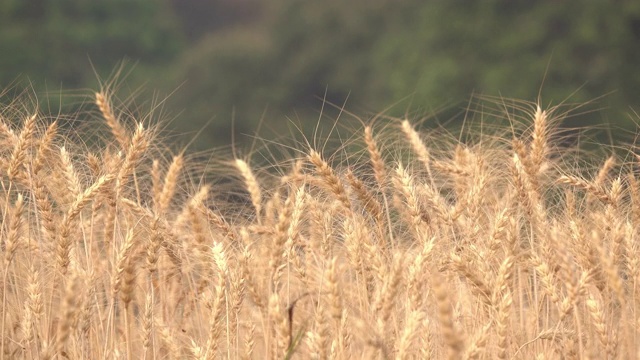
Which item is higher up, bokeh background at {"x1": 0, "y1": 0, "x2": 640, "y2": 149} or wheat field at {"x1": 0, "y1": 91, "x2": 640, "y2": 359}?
bokeh background at {"x1": 0, "y1": 0, "x2": 640, "y2": 149}

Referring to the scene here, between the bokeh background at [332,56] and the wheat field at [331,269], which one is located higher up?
the bokeh background at [332,56]

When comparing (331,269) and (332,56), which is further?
(332,56)

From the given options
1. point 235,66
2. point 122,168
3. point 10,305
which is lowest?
point 10,305

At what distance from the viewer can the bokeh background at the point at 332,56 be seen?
21.4m

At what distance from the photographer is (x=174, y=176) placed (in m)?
3.97

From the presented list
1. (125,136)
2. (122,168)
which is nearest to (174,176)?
(125,136)

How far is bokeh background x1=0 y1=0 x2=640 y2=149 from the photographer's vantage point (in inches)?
841

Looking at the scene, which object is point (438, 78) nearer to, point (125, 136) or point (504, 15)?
point (504, 15)

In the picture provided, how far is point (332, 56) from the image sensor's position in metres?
34.3

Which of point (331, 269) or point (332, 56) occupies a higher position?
point (332, 56)

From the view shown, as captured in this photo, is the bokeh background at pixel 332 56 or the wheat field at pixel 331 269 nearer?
the wheat field at pixel 331 269

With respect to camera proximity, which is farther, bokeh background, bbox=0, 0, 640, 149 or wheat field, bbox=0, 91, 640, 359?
bokeh background, bbox=0, 0, 640, 149

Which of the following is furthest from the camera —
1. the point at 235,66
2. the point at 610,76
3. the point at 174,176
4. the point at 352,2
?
the point at 352,2

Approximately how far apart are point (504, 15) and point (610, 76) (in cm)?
453
